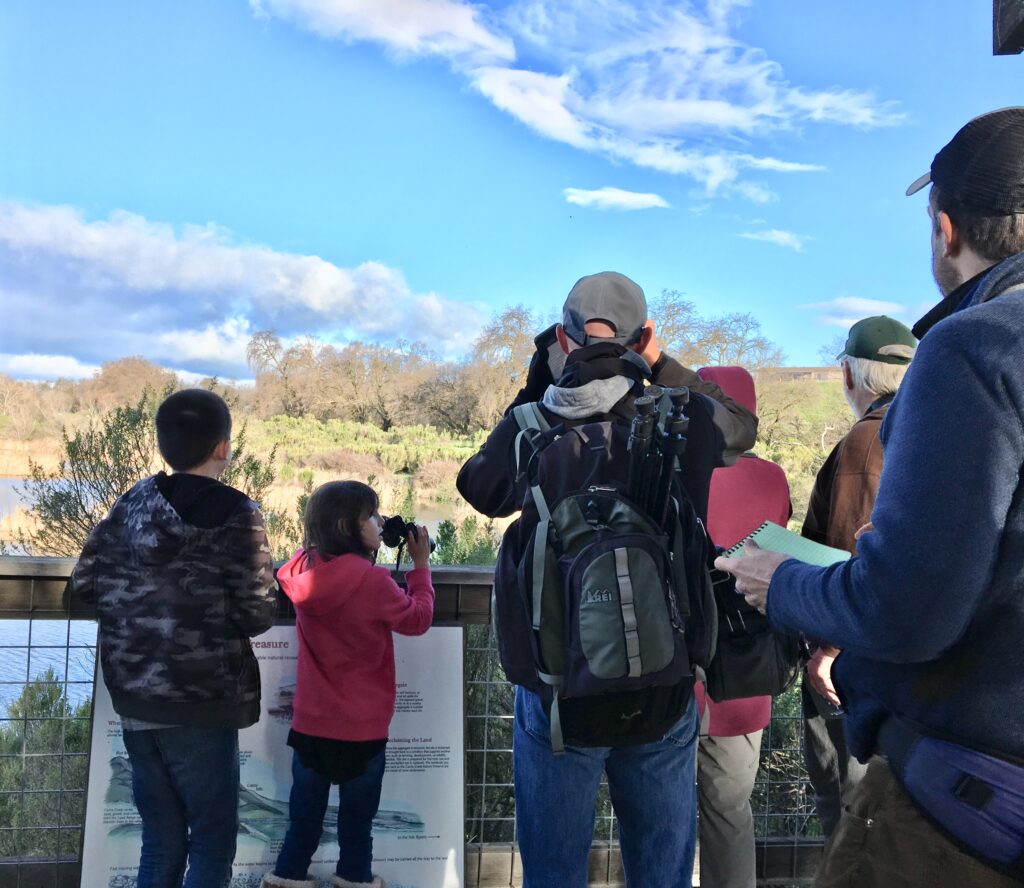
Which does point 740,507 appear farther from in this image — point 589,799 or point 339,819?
point 339,819

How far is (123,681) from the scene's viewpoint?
7.40 feet

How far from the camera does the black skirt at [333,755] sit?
2.56m

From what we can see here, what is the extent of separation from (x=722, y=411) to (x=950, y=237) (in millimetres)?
771

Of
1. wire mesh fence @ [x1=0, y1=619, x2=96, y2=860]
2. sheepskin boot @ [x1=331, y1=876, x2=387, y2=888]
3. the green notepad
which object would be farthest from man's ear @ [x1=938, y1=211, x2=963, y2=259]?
wire mesh fence @ [x1=0, y1=619, x2=96, y2=860]

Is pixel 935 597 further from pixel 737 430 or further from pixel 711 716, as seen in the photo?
pixel 711 716

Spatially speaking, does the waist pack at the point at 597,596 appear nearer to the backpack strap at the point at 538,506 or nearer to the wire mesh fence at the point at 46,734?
the backpack strap at the point at 538,506

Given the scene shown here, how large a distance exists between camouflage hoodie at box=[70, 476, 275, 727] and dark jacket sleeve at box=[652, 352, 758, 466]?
1.11 m

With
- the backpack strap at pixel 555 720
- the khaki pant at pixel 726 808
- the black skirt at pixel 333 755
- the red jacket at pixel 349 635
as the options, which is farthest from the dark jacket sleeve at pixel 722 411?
the black skirt at pixel 333 755

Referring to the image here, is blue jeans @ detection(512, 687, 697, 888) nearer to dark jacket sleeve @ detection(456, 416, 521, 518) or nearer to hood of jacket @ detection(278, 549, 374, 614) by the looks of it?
dark jacket sleeve @ detection(456, 416, 521, 518)

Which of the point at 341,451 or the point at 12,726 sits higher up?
the point at 341,451

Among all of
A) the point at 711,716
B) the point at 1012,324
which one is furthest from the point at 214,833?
the point at 1012,324

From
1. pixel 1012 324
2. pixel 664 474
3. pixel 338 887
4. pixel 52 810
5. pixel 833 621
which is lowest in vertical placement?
pixel 338 887

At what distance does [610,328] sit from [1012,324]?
0.97 meters

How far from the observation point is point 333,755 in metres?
2.57
